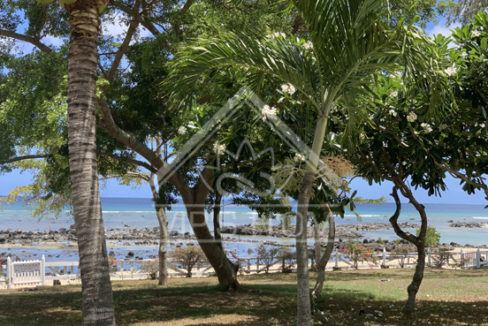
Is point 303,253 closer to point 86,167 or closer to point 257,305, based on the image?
point 86,167

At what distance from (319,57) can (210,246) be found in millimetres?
9021

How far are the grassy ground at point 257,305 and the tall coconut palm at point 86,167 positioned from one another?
478 cm

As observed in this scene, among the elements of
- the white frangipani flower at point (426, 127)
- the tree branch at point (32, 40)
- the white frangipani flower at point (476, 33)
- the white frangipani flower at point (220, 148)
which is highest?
the tree branch at point (32, 40)

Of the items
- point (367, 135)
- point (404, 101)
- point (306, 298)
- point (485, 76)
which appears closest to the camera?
point (306, 298)

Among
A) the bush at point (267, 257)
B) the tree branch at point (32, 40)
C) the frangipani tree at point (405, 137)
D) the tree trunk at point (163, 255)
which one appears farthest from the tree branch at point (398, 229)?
the bush at point (267, 257)

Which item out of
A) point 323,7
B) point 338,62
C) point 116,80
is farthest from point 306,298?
point 116,80

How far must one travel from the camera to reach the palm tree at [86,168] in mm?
5527

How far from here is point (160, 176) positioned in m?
14.5

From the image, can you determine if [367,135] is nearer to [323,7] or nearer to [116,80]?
[323,7]

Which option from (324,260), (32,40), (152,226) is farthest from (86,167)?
(152,226)

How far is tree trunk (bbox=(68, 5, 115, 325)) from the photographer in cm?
553

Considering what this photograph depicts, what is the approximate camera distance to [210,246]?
1494 cm

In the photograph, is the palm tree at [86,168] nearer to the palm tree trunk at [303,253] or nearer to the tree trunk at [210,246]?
the palm tree trunk at [303,253]

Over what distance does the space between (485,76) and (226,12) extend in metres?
6.27
